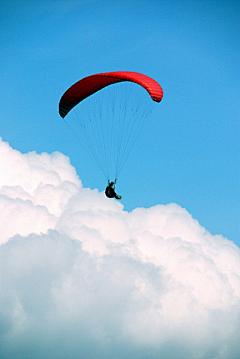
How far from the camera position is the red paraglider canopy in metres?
43.6

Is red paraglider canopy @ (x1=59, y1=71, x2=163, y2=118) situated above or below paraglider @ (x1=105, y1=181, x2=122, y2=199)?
above

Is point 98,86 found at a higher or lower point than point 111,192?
higher

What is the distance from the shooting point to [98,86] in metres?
49.1

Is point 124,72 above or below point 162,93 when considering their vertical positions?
above

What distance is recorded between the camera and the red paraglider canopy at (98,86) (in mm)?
43619

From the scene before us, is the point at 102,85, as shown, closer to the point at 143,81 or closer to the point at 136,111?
the point at 143,81

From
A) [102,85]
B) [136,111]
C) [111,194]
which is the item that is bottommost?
[111,194]

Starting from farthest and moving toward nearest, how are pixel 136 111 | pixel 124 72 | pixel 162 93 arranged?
pixel 124 72 < pixel 162 93 < pixel 136 111

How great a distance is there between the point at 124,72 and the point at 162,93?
6.23m

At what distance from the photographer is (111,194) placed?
46.2 metres

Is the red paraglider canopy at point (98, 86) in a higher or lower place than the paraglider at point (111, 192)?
higher

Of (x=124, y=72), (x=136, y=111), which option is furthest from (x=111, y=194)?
(x=124, y=72)

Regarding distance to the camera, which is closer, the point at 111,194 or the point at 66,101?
the point at 111,194

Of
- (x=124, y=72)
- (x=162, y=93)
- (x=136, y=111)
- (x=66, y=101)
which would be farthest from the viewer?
(x=66, y=101)
